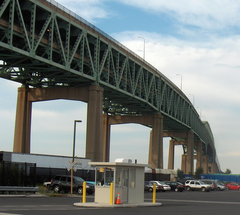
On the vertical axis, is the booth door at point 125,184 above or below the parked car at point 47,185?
above

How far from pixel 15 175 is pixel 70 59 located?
→ 19.0 metres

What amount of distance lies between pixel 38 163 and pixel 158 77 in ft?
143

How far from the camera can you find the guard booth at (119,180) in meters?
25.2

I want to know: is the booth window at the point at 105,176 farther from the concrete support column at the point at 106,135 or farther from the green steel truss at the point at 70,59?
the concrete support column at the point at 106,135

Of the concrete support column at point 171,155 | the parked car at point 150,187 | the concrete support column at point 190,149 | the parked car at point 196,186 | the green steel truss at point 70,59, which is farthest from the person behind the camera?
the concrete support column at point 171,155

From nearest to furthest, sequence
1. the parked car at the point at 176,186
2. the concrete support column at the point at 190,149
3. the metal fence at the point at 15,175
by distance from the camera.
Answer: the metal fence at the point at 15,175 → the parked car at the point at 176,186 → the concrete support column at the point at 190,149

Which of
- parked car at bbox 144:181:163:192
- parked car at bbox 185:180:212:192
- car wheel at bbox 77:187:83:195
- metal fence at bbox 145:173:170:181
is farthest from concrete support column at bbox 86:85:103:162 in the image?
car wheel at bbox 77:187:83:195

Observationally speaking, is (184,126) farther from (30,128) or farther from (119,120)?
(30,128)

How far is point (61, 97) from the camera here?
61.5 metres

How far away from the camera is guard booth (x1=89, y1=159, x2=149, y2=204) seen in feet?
82.6

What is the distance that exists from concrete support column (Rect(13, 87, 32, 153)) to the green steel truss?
2218mm

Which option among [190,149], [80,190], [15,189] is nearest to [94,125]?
[80,190]

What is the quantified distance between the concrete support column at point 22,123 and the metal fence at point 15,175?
25.7 m

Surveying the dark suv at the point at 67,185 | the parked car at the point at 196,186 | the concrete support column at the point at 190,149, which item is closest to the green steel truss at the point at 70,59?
the dark suv at the point at 67,185
